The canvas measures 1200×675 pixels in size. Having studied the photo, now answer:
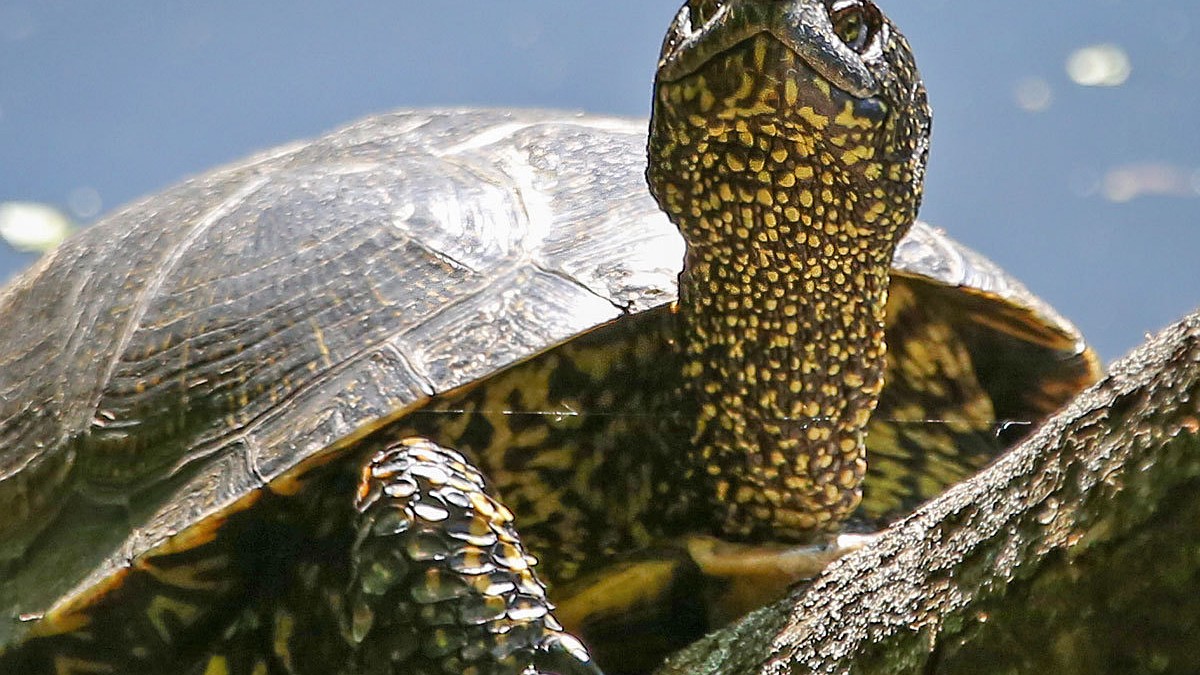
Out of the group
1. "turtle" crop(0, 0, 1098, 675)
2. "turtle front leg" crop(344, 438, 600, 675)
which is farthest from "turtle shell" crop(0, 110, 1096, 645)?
"turtle front leg" crop(344, 438, 600, 675)

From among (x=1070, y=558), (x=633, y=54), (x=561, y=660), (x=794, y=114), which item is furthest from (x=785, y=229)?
(x=633, y=54)

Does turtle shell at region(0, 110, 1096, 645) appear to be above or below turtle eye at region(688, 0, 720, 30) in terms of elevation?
below

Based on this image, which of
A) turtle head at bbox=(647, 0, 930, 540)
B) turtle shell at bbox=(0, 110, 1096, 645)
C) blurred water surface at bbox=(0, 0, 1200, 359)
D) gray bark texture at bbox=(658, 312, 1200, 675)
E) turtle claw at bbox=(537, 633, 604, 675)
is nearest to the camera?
gray bark texture at bbox=(658, 312, 1200, 675)

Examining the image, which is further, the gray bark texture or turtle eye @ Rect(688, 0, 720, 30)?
turtle eye @ Rect(688, 0, 720, 30)

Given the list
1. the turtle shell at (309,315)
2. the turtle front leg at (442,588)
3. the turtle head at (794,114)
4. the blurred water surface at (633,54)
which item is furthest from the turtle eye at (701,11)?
the blurred water surface at (633,54)

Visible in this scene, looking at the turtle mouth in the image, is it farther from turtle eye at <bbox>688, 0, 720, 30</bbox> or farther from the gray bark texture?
the gray bark texture

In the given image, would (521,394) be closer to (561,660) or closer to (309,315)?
(309,315)

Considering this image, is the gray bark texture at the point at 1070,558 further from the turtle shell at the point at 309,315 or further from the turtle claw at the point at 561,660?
the turtle shell at the point at 309,315
